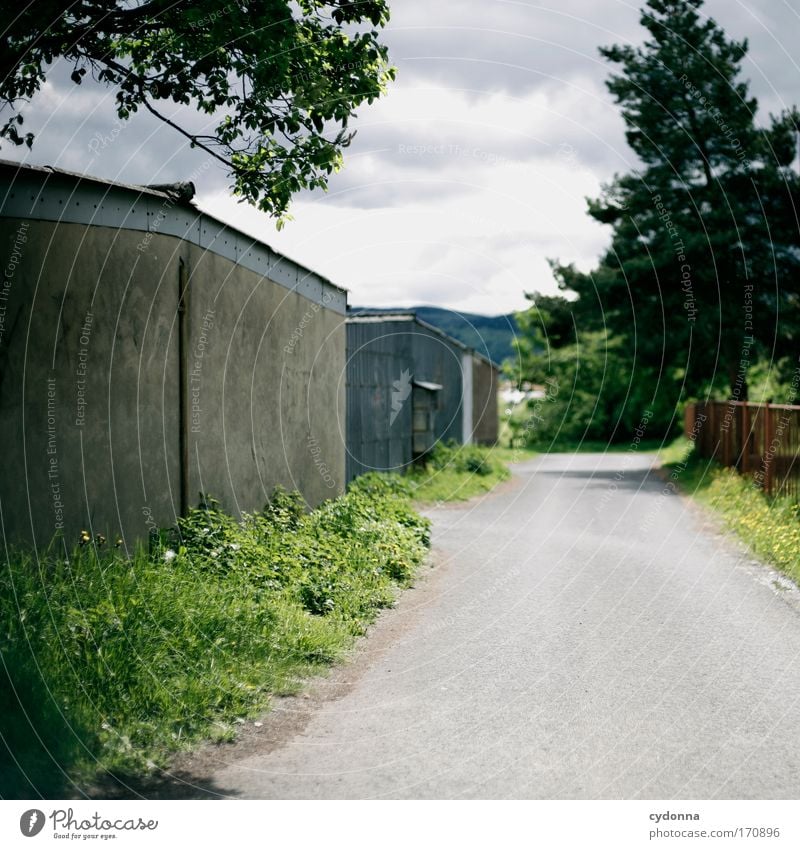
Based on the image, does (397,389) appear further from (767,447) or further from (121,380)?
(121,380)

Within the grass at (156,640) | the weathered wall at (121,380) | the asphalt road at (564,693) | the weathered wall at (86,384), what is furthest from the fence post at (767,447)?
the weathered wall at (86,384)

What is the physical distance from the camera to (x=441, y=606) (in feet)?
25.9

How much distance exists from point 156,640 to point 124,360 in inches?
98.8

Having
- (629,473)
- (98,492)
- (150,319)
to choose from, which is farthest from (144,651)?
(629,473)

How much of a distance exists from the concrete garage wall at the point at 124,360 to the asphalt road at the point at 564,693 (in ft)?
7.34

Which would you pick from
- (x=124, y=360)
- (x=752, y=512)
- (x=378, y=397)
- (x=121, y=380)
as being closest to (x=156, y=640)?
(x=121, y=380)

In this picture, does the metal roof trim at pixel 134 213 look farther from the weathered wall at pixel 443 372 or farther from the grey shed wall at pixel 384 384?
the weathered wall at pixel 443 372

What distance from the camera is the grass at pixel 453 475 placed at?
685 inches

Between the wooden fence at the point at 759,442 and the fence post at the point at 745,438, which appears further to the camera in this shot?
the fence post at the point at 745,438

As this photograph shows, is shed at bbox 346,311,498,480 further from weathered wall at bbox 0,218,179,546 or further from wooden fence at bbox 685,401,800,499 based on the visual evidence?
weathered wall at bbox 0,218,179,546

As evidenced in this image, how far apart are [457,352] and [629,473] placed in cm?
648

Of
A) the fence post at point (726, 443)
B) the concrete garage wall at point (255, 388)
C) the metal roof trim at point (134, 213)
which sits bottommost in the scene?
the fence post at point (726, 443)

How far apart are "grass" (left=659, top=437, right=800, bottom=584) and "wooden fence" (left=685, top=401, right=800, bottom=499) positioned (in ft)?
0.84

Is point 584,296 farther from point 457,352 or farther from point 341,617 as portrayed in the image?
point 341,617
